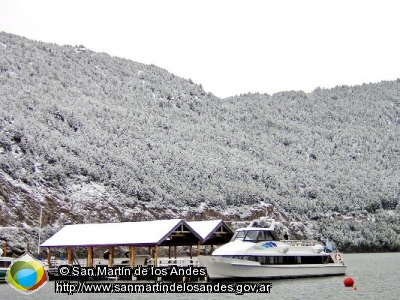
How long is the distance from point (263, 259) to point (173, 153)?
247ft

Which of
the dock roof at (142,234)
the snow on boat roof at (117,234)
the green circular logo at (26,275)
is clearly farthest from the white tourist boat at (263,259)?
the green circular logo at (26,275)

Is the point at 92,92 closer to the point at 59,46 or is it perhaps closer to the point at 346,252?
the point at 59,46

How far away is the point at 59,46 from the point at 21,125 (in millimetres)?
84884

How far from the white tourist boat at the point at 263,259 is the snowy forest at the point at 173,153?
30121 millimetres

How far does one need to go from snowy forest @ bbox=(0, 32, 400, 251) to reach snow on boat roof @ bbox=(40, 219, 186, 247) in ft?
56.0

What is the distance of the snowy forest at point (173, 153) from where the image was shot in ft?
315

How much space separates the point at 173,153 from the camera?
129 metres

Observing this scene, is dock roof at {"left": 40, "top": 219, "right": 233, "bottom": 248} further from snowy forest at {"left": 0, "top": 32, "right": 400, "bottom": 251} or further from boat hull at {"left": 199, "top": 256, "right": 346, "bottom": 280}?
snowy forest at {"left": 0, "top": 32, "right": 400, "bottom": 251}

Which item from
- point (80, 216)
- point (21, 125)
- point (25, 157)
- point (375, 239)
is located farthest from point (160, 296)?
point (375, 239)

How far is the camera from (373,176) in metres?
148

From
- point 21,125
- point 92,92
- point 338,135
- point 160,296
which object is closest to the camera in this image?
point 160,296
